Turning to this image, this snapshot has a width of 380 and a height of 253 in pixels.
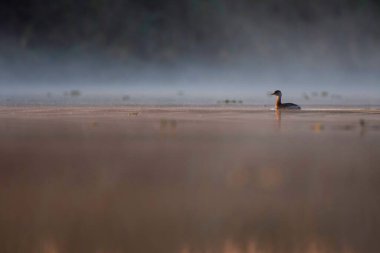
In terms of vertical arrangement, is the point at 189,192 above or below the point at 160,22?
below

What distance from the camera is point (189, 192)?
647 centimetres

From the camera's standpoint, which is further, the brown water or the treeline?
the treeline

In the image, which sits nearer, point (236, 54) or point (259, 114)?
point (259, 114)

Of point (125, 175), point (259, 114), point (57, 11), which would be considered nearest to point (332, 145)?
point (125, 175)

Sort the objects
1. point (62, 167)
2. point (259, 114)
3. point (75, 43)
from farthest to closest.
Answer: point (75, 43) → point (259, 114) → point (62, 167)

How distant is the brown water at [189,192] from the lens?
4.95 m

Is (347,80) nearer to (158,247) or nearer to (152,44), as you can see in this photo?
(152,44)

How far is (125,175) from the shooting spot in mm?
7418

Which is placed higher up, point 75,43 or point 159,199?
point 75,43

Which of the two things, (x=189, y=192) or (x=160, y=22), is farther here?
(x=160, y=22)

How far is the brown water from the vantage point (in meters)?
4.95

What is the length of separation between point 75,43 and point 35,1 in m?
5.04

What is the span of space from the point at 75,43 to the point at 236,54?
13.1 metres

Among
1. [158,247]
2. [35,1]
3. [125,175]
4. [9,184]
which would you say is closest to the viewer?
[158,247]
